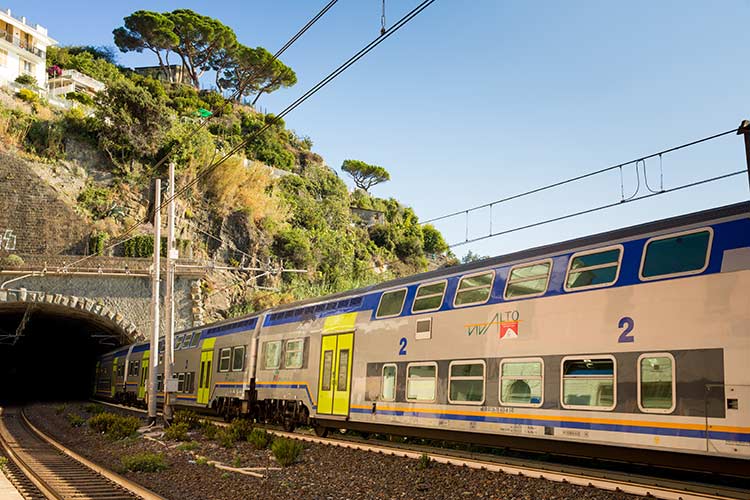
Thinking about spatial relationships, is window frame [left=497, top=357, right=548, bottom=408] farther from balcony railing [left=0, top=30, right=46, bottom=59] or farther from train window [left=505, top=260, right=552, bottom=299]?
balcony railing [left=0, top=30, right=46, bottom=59]

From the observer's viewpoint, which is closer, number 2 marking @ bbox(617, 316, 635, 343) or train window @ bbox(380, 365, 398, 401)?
number 2 marking @ bbox(617, 316, 635, 343)

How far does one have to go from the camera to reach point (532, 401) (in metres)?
11.8

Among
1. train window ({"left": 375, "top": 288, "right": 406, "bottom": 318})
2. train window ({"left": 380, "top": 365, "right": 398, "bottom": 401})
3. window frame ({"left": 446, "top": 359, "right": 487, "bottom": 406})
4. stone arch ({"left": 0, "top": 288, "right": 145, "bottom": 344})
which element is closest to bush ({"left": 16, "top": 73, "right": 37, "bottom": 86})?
stone arch ({"left": 0, "top": 288, "right": 145, "bottom": 344})

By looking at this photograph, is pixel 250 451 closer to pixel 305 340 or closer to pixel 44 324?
pixel 305 340

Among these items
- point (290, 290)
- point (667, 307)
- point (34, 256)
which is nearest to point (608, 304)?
point (667, 307)

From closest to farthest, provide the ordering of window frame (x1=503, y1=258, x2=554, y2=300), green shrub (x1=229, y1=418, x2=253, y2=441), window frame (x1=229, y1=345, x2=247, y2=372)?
window frame (x1=503, y1=258, x2=554, y2=300)
green shrub (x1=229, y1=418, x2=253, y2=441)
window frame (x1=229, y1=345, x2=247, y2=372)

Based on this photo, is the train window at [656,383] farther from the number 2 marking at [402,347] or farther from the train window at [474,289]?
the number 2 marking at [402,347]

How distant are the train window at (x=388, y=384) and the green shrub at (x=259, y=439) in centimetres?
347

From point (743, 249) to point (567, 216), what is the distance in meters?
4.80

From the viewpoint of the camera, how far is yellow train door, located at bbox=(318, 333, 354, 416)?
1719cm

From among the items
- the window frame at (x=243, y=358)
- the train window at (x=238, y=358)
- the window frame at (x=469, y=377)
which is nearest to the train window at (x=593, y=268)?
the window frame at (x=469, y=377)

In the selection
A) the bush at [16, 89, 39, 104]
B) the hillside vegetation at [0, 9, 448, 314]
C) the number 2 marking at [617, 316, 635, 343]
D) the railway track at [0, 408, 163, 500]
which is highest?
the bush at [16, 89, 39, 104]

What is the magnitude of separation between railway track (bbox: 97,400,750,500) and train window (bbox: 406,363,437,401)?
1154 millimetres

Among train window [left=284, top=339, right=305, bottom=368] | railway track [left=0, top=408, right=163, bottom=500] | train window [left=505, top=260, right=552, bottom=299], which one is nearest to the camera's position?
railway track [left=0, top=408, right=163, bottom=500]
